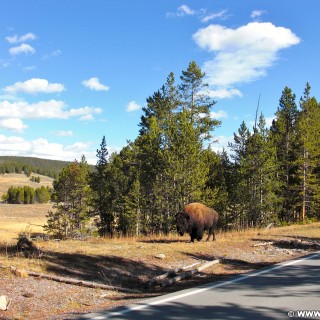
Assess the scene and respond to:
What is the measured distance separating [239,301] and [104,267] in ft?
16.6

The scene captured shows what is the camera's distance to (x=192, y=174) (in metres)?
28.6

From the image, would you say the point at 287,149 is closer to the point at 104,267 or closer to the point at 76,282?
the point at 104,267

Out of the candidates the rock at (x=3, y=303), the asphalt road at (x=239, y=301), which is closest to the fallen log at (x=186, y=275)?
the asphalt road at (x=239, y=301)

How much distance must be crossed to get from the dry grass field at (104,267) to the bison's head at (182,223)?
1.11 metres

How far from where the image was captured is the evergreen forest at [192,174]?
96.4 ft

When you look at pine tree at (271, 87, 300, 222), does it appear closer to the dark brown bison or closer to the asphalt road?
the dark brown bison

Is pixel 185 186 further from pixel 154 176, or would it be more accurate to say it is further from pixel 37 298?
pixel 37 298

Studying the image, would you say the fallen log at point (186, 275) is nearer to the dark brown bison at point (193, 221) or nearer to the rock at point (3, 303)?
the rock at point (3, 303)

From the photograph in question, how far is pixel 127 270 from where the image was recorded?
1116cm

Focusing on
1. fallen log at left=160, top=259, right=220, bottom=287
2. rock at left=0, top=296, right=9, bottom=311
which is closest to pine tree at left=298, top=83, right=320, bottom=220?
fallen log at left=160, top=259, right=220, bottom=287

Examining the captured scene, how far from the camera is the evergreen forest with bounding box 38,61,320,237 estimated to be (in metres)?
29.4

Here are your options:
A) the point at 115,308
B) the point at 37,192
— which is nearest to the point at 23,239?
the point at 115,308

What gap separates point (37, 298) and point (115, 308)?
2.08 metres

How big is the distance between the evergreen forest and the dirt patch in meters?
12.3
